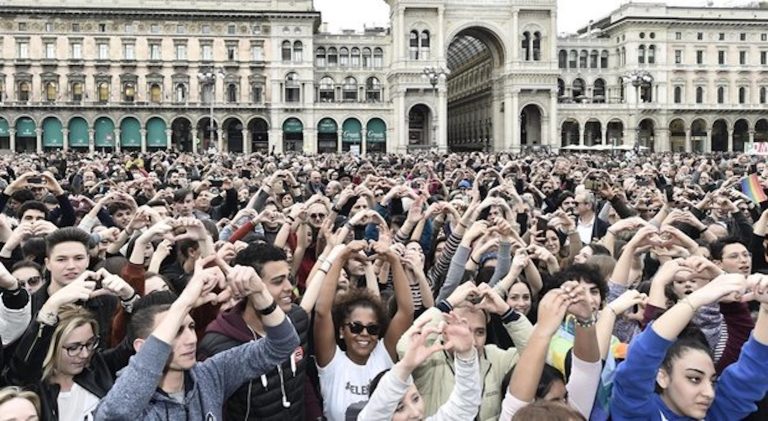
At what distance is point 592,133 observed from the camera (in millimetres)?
79875

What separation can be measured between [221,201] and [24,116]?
62743 millimetres

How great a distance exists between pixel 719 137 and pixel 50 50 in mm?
69388

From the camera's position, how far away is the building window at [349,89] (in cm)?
7469

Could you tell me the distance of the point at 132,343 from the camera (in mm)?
4812

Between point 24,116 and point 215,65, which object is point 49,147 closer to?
point 24,116

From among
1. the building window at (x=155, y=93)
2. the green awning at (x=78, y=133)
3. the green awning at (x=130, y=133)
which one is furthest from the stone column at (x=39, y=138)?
the building window at (x=155, y=93)

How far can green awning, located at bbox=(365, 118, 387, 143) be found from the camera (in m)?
73.0

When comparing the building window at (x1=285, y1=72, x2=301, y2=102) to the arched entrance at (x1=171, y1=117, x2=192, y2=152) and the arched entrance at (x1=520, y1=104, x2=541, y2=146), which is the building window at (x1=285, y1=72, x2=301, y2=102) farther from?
the arched entrance at (x1=520, y1=104, x2=541, y2=146)

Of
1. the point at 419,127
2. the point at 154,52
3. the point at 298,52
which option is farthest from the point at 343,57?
the point at 154,52

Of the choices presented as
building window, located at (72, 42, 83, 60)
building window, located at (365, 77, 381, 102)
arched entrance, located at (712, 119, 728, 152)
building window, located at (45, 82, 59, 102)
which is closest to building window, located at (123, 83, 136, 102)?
building window, located at (72, 42, 83, 60)

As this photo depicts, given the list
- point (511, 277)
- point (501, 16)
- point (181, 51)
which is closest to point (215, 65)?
point (181, 51)

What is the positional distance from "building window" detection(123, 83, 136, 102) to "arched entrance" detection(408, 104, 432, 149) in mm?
26001

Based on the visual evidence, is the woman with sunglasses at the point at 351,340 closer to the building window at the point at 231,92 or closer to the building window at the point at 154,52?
the building window at the point at 231,92

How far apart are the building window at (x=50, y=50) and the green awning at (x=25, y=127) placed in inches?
238
